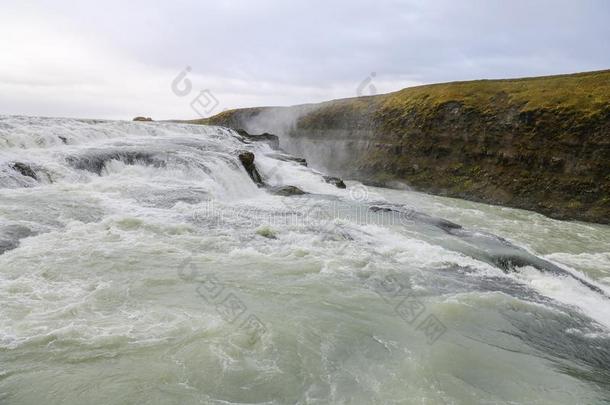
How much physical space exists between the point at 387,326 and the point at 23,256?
19.8ft

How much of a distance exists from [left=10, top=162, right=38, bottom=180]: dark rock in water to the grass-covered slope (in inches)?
833

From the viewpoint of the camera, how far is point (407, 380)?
197 inches

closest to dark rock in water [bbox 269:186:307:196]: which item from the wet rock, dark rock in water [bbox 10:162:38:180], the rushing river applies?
the rushing river

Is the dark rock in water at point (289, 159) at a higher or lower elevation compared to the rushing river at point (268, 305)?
higher

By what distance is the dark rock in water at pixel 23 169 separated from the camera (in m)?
12.6

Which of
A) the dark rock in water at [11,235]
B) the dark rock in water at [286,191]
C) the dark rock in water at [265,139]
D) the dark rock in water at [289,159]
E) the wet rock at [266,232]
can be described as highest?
the dark rock in water at [265,139]

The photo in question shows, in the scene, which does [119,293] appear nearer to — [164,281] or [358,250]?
[164,281]

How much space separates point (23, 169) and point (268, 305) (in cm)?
991

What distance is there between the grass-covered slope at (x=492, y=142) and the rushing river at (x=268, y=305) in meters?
9.87

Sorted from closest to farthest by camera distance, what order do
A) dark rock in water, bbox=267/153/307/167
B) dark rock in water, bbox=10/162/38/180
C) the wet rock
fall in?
the wet rock < dark rock in water, bbox=10/162/38/180 < dark rock in water, bbox=267/153/307/167

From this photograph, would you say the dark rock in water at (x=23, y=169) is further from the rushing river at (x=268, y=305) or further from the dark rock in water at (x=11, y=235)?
the dark rock in water at (x=11, y=235)

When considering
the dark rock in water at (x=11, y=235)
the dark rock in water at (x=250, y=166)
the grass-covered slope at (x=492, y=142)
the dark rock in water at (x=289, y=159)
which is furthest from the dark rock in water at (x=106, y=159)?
the grass-covered slope at (x=492, y=142)

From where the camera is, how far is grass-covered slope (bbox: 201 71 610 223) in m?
22.1

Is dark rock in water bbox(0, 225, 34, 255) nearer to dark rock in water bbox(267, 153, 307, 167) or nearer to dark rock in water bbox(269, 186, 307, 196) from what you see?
dark rock in water bbox(269, 186, 307, 196)
